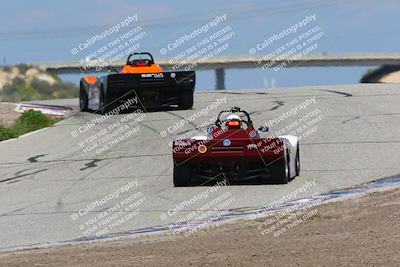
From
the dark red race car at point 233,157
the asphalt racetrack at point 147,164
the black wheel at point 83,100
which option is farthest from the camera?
the black wheel at point 83,100

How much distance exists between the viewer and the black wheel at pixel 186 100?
1019 inches

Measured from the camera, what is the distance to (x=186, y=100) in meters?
26.0

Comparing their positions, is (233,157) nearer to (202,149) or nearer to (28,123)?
(202,149)

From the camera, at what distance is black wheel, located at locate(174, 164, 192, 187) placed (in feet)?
49.0

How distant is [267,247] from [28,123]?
18306 millimetres

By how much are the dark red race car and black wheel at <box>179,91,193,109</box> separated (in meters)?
10.7

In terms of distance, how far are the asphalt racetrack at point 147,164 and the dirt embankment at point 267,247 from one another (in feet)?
4.92

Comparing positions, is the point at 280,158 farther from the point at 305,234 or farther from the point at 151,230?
the point at 305,234

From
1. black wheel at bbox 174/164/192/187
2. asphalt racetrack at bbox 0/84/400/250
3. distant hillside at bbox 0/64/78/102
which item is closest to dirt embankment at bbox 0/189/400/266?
asphalt racetrack at bbox 0/84/400/250

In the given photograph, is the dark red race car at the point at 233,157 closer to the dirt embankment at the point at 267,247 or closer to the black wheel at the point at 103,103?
the dirt embankment at the point at 267,247

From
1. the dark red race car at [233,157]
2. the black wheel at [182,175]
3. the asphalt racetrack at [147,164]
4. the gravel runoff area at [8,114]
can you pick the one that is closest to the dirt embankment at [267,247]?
the asphalt racetrack at [147,164]

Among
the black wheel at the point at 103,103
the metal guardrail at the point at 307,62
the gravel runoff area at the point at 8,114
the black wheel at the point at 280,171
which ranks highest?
the gravel runoff area at the point at 8,114

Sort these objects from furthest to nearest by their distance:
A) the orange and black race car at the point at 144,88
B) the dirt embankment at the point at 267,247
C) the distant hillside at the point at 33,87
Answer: the distant hillside at the point at 33,87, the orange and black race car at the point at 144,88, the dirt embankment at the point at 267,247

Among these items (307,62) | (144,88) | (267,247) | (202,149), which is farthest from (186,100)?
(307,62)
